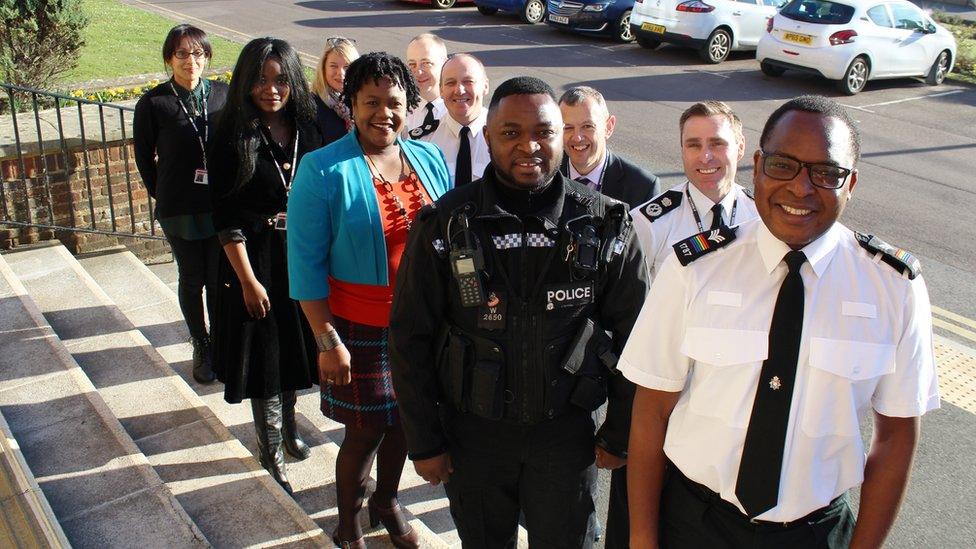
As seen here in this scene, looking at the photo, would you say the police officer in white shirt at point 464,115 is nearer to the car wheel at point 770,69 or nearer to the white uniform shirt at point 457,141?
the white uniform shirt at point 457,141

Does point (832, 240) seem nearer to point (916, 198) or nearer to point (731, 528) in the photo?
point (731, 528)

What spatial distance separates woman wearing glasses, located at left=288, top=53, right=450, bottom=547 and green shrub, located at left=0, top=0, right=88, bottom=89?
6.43 m

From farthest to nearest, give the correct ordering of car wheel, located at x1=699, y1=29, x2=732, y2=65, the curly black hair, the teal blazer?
car wheel, located at x1=699, y1=29, x2=732, y2=65 < the curly black hair < the teal blazer

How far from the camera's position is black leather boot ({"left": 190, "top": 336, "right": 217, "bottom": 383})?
5.15 m

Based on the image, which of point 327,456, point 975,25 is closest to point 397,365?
point 327,456

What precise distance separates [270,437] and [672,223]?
202cm

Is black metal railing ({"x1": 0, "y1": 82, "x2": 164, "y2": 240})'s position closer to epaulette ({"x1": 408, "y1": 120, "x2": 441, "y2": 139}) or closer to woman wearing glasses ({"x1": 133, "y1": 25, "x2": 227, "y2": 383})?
woman wearing glasses ({"x1": 133, "y1": 25, "x2": 227, "y2": 383})

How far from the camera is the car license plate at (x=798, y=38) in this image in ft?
47.5

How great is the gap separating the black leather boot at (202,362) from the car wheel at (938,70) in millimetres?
14765

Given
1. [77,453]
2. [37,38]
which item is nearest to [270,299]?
[77,453]

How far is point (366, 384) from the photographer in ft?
11.6

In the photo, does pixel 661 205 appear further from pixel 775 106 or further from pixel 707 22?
pixel 707 22

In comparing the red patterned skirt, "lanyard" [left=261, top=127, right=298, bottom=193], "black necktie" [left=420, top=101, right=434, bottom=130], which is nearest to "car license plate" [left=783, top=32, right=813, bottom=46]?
"black necktie" [left=420, top=101, right=434, bottom=130]

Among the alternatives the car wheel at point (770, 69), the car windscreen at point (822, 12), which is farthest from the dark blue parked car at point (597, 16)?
the car windscreen at point (822, 12)
